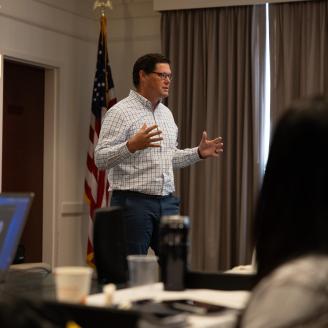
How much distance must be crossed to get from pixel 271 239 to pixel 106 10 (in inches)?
211

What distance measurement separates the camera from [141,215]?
157 inches

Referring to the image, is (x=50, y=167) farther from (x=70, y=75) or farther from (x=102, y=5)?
(x=102, y=5)

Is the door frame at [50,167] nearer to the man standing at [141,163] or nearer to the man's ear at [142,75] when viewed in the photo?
the man's ear at [142,75]

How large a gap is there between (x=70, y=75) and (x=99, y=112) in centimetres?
Answer: 43

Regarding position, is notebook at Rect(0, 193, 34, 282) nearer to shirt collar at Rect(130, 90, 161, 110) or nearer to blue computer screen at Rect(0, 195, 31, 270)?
blue computer screen at Rect(0, 195, 31, 270)

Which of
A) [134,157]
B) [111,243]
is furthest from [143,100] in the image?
[111,243]

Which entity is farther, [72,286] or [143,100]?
[143,100]

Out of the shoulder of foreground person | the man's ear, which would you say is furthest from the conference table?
the man's ear

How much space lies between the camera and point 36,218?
5871mm

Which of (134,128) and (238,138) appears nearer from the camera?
(134,128)

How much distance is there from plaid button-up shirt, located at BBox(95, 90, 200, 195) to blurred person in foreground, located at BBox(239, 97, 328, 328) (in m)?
2.69

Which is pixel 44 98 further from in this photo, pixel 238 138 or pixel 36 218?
pixel 238 138

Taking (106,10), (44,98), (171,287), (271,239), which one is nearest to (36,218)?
(44,98)

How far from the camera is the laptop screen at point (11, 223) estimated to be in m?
2.12
